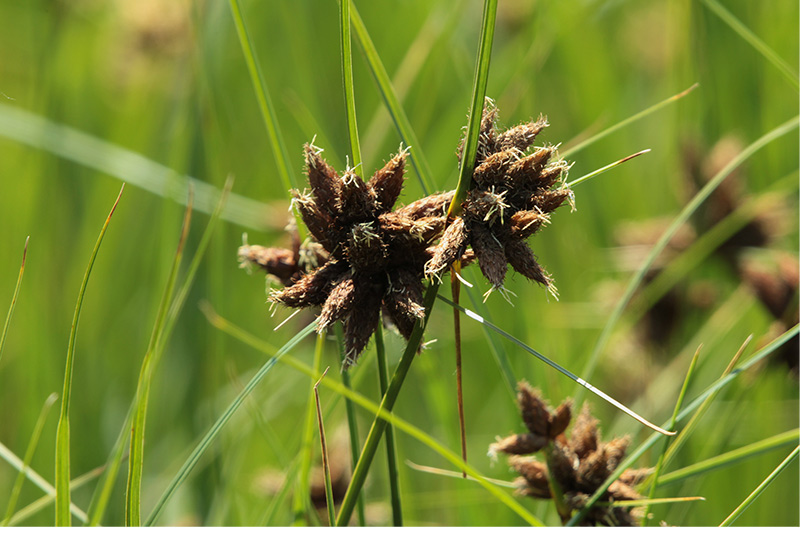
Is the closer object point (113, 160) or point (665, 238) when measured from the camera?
point (665, 238)

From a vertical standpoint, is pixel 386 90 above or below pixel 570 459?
above

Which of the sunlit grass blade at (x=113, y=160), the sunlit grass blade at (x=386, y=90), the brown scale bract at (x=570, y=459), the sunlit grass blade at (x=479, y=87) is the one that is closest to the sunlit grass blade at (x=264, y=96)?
the sunlit grass blade at (x=386, y=90)

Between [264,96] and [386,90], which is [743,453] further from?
[264,96]

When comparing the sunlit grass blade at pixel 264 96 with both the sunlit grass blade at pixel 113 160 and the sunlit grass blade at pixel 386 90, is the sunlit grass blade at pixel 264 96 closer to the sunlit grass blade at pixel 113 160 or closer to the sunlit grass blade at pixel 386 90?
the sunlit grass blade at pixel 386 90

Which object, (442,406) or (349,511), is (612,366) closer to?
(442,406)

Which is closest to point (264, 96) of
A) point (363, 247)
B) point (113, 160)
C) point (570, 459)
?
point (363, 247)

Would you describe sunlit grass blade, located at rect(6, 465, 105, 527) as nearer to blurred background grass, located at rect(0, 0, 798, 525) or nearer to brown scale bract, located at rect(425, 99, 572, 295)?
blurred background grass, located at rect(0, 0, 798, 525)
